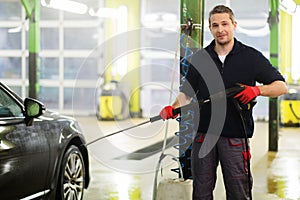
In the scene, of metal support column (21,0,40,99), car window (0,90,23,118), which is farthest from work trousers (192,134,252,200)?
metal support column (21,0,40,99)

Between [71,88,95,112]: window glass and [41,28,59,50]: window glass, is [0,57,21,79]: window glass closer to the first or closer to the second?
[41,28,59,50]: window glass

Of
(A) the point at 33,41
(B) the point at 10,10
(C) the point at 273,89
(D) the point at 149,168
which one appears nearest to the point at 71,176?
(C) the point at 273,89

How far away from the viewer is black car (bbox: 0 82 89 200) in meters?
3.80

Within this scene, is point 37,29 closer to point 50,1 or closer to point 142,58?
point 50,1

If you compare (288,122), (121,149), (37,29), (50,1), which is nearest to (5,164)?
(121,149)

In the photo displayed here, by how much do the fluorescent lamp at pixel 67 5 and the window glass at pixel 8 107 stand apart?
326 inches

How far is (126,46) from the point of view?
58.0 ft

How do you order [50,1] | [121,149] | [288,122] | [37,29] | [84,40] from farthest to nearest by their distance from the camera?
[84,40], [288,122], [50,1], [37,29], [121,149]

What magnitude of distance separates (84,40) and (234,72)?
1394cm

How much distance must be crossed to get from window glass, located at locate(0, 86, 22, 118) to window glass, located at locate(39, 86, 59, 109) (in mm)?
13581

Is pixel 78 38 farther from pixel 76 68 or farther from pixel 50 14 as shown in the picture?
pixel 50 14

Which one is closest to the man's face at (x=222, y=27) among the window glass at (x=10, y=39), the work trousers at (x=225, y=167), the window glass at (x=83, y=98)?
the work trousers at (x=225, y=167)

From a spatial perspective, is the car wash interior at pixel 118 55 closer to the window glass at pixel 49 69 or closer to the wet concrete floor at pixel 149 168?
the window glass at pixel 49 69

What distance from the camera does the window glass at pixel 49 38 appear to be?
17625mm
